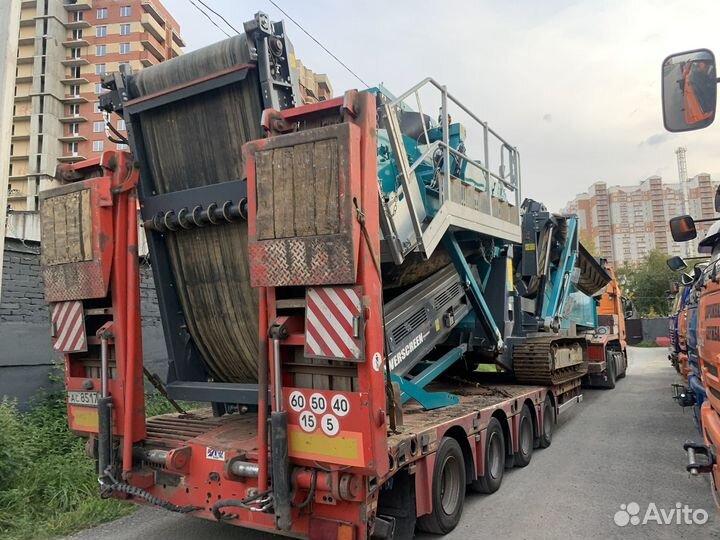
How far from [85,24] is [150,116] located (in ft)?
247

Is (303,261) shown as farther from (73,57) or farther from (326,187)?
(73,57)

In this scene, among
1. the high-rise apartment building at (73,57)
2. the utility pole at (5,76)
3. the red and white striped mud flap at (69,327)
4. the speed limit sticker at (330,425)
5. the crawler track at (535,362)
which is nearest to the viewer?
the speed limit sticker at (330,425)

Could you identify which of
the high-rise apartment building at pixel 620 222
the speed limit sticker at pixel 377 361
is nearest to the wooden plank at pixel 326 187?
the speed limit sticker at pixel 377 361

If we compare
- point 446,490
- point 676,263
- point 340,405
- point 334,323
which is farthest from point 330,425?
point 676,263

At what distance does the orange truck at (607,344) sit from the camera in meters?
13.0

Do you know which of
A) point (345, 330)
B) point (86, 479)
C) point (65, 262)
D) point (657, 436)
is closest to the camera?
point (345, 330)

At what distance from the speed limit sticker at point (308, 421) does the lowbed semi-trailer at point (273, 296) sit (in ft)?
0.05

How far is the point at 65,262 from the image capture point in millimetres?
4258

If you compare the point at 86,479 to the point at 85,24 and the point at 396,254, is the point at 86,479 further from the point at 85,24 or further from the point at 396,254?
the point at 85,24

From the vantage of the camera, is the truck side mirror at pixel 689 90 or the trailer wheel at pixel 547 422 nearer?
the truck side mirror at pixel 689 90

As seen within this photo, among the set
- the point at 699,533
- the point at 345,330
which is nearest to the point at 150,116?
the point at 345,330

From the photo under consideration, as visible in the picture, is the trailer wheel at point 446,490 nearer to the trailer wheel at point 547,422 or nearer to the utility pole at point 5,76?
the trailer wheel at point 547,422

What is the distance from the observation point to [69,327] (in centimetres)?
431

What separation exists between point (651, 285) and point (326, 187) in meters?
50.6
